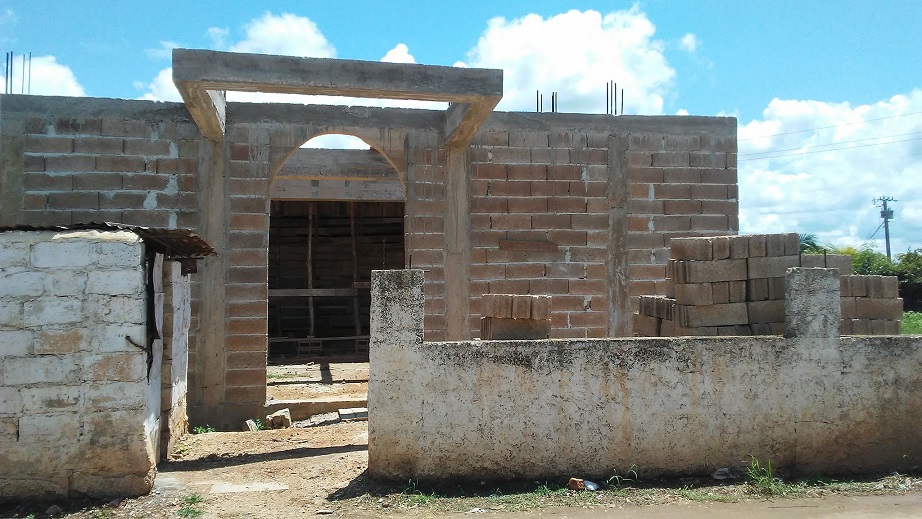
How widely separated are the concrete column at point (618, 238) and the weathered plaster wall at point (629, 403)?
3.70 m

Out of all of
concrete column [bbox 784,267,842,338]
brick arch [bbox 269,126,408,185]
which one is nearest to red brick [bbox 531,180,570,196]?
brick arch [bbox 269,126,408,185]

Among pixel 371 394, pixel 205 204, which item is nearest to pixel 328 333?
pixel 205 204

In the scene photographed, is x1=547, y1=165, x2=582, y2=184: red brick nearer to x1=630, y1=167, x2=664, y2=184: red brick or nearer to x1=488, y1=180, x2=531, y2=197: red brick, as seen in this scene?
x1=488, y1=180, x2=531, y2=197: red brick

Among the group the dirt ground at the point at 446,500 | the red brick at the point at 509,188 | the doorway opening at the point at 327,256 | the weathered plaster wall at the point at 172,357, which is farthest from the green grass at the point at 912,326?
the weathered plaster wall at the point at 172,357

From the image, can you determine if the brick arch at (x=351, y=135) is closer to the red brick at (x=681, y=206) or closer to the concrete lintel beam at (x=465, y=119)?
the concrete lintel beam at (x=465, y=119)

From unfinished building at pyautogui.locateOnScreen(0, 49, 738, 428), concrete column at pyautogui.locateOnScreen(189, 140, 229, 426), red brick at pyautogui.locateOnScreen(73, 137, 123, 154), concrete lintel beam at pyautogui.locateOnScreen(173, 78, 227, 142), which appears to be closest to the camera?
concrete lintel beam at pyautogui.locateOnScreen(173, 78, 227, 142)

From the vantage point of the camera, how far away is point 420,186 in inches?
351

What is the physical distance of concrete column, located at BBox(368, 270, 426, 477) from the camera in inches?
206

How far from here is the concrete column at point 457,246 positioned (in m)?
8.91

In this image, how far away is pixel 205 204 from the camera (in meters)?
8.36

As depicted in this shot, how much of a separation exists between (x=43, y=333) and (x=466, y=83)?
451 cm

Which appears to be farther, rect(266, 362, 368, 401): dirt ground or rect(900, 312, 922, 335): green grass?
rect(900, 312, 922, 335): green grass

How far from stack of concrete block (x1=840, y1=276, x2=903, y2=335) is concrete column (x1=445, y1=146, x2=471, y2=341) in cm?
432

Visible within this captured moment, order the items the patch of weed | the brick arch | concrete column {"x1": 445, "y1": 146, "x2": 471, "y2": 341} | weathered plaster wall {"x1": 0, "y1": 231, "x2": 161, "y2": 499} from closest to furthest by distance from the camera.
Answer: weathered plaster wall {"x1": 0, "y1": 231, "x2": 161, "y2": 499}
the patch of weed
the brick arch
concrete column {"x1": 445, "y1": 146, "x2": 471, "y2": 341}
